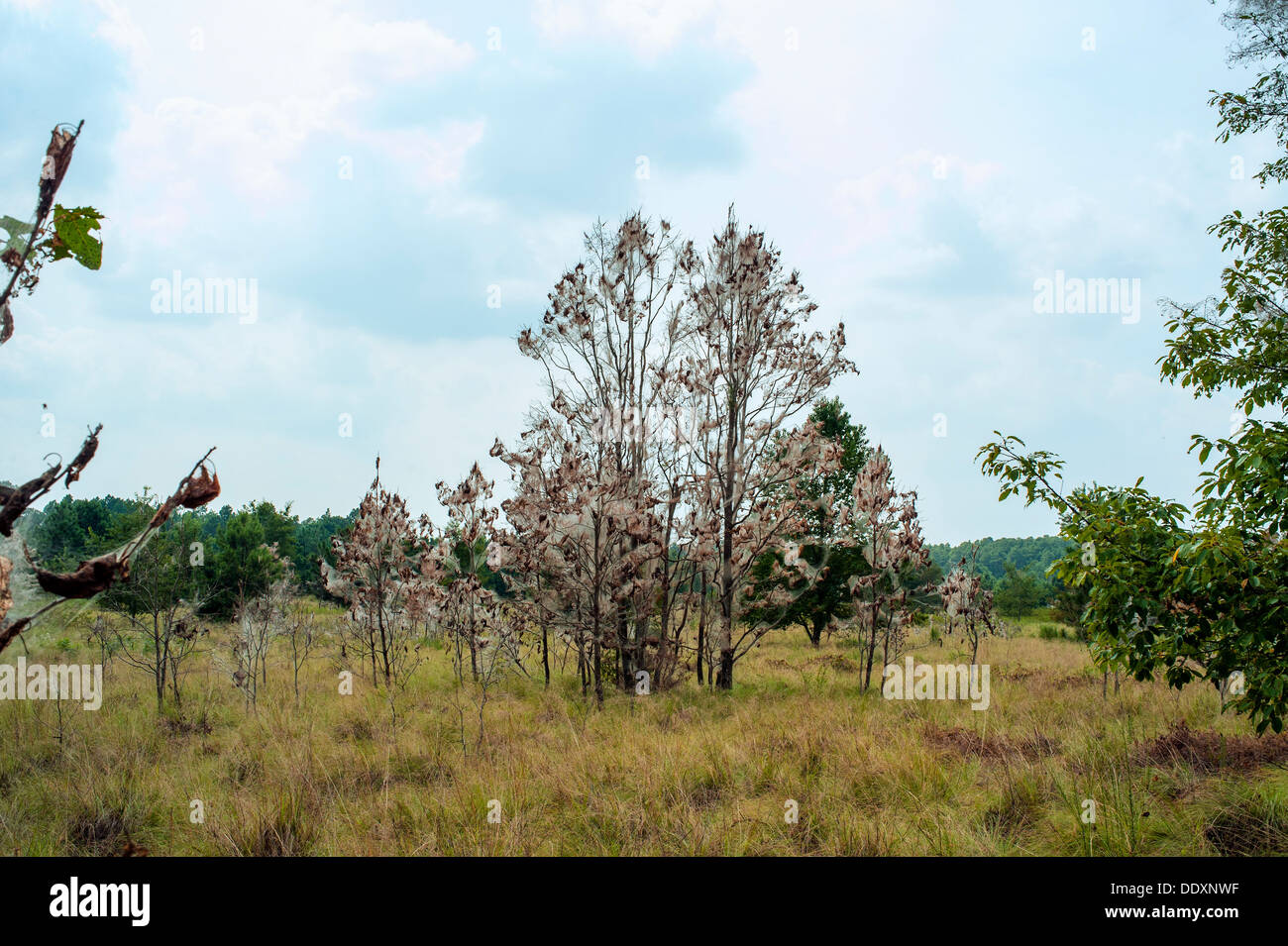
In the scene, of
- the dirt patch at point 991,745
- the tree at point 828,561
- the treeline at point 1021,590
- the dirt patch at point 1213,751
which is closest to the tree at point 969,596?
the treeline at point 1021,590

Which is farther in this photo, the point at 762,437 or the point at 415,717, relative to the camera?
the point at 762,437

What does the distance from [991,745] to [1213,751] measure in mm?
1957

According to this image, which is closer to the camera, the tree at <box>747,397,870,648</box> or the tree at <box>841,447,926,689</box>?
the tree at <box>841,447,926,689</box>

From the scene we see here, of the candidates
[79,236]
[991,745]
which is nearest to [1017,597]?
[991,745]

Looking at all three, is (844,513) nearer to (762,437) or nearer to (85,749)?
(762,437)

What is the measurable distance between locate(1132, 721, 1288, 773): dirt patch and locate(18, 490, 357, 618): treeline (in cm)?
837

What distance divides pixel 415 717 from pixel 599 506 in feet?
12.9

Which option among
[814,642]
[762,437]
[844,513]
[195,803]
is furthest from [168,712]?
[814,642]

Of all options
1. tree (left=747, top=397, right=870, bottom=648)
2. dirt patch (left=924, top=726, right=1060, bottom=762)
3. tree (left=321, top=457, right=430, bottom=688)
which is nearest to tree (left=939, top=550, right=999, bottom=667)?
Answer: tree (left=747, top=397, right=870, bottom=648)

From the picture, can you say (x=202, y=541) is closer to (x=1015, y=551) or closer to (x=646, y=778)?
(x=646, y=778)

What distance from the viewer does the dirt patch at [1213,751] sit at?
631cm

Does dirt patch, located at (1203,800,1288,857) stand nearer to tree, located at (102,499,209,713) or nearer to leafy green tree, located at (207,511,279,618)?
tree, located at (102,499,209,713)

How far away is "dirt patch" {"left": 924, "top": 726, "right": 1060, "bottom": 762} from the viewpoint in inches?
275

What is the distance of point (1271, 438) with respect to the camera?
180 inches
